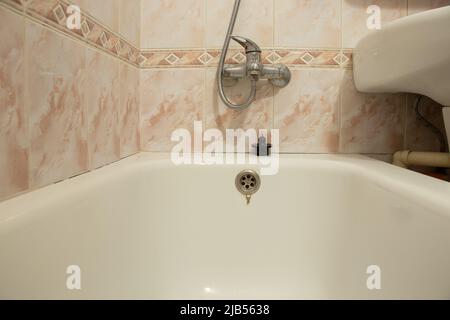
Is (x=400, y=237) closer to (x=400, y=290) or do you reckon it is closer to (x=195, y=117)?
(x=400, y=290)

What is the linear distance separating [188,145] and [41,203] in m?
0.70

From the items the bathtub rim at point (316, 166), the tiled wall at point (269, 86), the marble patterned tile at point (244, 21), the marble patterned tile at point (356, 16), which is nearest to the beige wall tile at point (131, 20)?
the tiled wall at point (269, 86)

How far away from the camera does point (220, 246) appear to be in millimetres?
904

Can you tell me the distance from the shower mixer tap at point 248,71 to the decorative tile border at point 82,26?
0.30 meters

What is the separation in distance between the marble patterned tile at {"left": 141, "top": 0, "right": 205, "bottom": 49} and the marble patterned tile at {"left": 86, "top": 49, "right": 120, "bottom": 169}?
0.25 metres

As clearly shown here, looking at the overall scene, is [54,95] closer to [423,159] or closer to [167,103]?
[167,103]

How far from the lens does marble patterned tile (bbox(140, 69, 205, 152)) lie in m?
1.12

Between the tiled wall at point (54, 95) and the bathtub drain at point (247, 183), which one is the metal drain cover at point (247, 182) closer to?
the bathtub drain at point (247, 183)

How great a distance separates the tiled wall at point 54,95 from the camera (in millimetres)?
497

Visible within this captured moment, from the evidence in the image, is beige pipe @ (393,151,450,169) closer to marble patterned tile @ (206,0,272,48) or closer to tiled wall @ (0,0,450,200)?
tiled wall @ (0,0,450,200)

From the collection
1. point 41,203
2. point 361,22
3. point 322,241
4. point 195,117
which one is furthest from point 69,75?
point 361,22

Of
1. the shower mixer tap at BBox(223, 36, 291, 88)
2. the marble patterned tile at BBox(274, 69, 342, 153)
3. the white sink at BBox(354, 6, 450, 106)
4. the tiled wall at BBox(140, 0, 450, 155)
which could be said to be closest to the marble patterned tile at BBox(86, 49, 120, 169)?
the tiled wall at BBox(140, 0, 450, 155)

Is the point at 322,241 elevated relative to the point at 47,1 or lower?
lower

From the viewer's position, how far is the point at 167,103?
1129 mm
